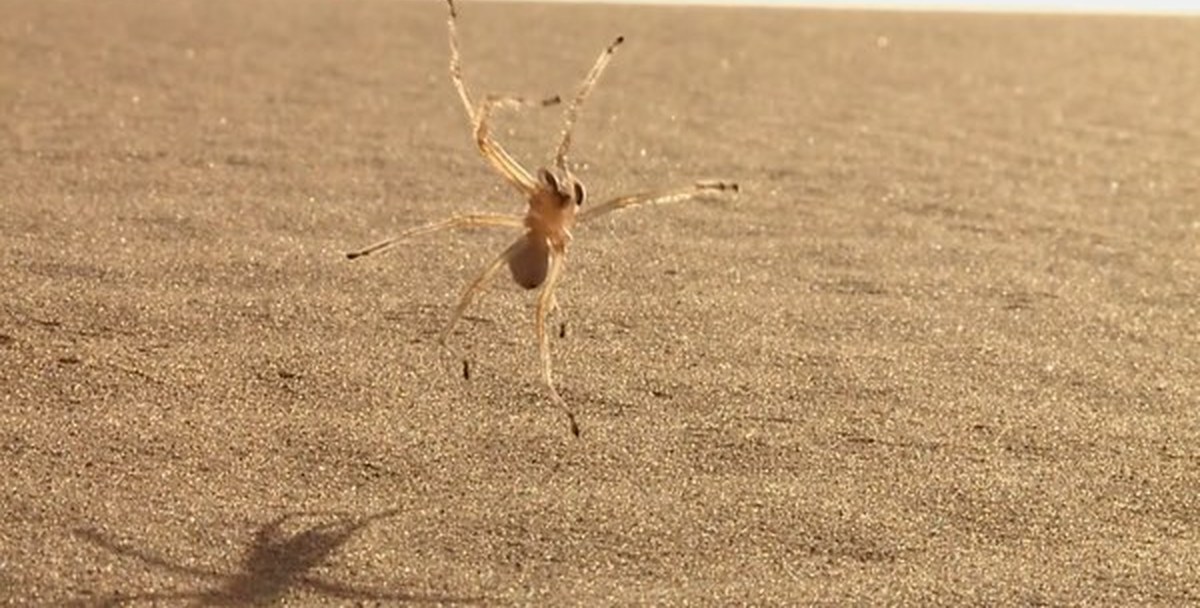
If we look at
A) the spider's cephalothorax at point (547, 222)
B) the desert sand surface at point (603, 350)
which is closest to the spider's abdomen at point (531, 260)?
the spider's cephalothorax at point (547, 222)

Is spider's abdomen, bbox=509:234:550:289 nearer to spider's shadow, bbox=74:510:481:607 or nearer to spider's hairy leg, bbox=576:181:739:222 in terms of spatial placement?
spider's hairy leg, bbox=576:181:739:222

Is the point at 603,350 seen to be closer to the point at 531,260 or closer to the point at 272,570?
the point at 531,260

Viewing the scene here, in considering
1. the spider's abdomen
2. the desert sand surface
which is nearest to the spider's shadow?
the desert sand surface

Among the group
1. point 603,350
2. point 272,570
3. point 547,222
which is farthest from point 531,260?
point 272,570

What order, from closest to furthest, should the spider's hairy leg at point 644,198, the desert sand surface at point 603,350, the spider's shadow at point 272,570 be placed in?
the spider's shadow at point 272,570, the desert sand surface at point 603,350, the spider's hairy leg at point 644,198

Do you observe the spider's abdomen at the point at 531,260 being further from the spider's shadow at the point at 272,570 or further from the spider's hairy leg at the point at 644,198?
the spider's shadow at the point at 272,570

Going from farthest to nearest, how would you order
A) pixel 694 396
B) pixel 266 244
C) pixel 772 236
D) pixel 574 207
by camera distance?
1. pixel 772 236
2. pixel 266 244
3. pixel 694 396
4. pixel 574 207

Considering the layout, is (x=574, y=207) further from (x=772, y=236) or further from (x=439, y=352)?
(x=772, y=236)

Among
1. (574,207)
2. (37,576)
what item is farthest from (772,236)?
(37,576)
